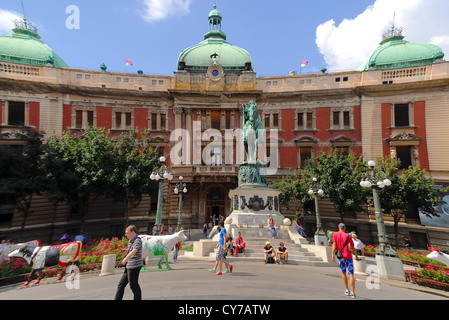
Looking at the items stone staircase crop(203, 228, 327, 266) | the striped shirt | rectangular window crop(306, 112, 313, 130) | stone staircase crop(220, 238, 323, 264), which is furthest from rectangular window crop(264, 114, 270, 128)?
the striped shirt

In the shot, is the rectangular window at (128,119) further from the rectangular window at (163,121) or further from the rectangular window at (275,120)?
the rectangular window at (275,120)

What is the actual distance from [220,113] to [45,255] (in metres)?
24.6

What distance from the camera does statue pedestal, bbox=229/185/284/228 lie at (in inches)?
615

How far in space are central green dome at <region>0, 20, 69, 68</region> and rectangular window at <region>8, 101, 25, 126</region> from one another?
4787 millimetres

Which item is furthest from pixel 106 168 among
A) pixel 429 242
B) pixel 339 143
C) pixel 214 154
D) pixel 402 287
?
pixel 429 242

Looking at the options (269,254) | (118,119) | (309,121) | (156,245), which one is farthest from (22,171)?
(309,121)

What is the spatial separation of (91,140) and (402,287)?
74.6 ft

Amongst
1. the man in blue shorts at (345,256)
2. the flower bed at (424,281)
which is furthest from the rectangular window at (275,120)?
the man in blue shorts at (345,256)

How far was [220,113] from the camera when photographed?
3131 cm

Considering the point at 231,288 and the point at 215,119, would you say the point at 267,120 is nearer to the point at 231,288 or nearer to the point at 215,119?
the point at 215,119

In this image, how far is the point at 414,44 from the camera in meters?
29.7

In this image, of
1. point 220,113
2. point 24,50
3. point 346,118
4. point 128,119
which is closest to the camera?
point 24,50

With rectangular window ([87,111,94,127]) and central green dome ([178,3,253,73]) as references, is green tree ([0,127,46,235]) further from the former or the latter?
central green dome ([178,3,253,73])
